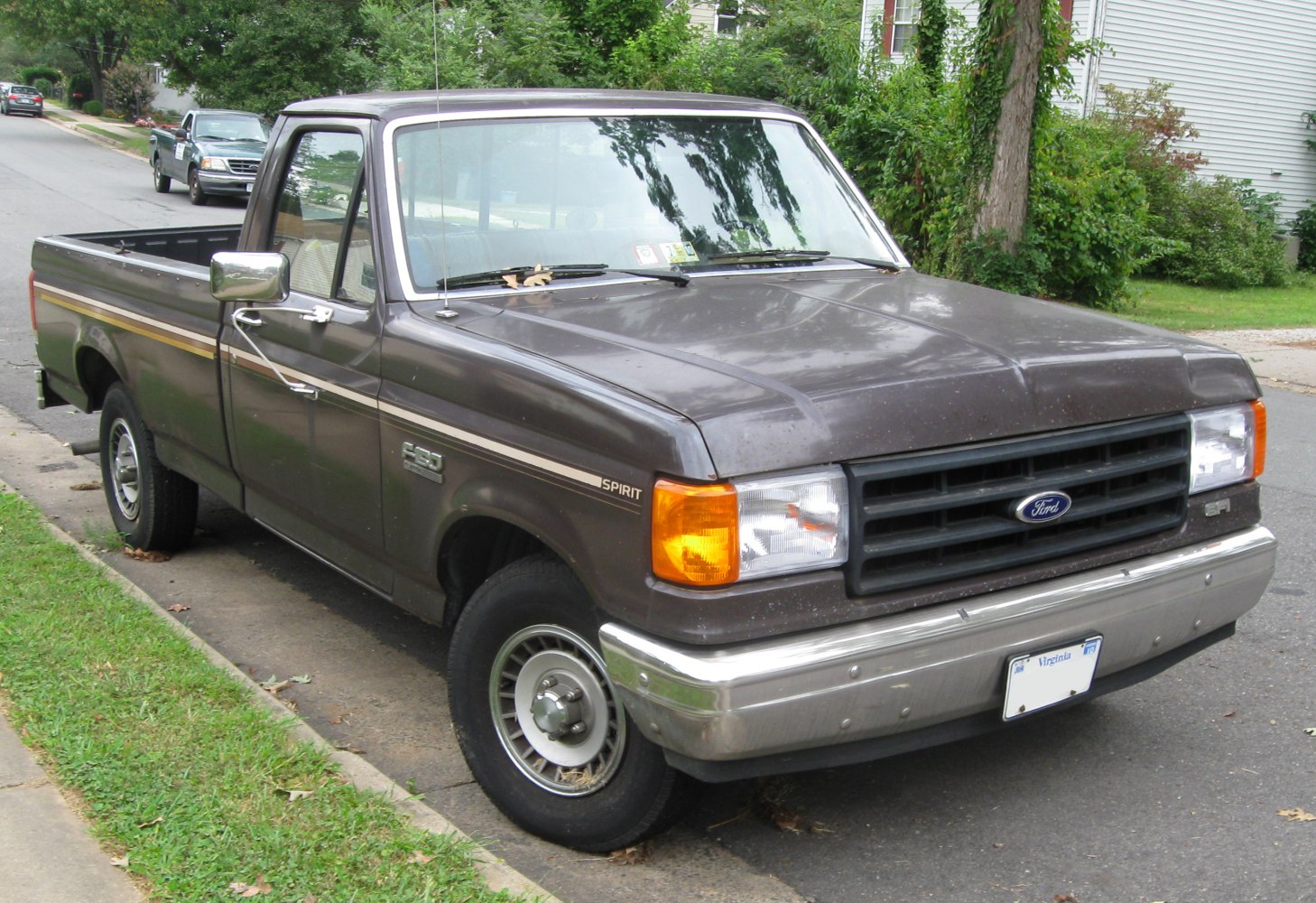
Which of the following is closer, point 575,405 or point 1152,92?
point 575,405

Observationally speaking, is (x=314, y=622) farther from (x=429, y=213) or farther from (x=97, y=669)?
(x=429, y=213)

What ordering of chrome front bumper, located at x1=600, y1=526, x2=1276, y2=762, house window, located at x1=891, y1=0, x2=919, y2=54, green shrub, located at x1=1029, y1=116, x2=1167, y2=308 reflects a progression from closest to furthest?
chrome front bumper, located at x1=600, y1=526, x2=1276, y2=762, green shrub, located at x1=1029, y1=116, x2=1167, y2=308, house window, located at x1=891, y1=0, x2=919, y2=54

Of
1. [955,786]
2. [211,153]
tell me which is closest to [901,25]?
[211,153]

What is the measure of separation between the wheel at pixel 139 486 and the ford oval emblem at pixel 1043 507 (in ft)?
13.1

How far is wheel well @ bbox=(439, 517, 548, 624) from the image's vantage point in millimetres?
3732

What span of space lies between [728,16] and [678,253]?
2971 cm

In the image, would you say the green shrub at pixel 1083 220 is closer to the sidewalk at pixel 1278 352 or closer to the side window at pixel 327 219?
the sidewalk at pixel 1278 352

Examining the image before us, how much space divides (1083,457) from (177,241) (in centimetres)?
526

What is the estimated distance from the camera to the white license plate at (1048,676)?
3.31 metres

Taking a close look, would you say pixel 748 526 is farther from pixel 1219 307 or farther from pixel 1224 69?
pixel 1224 69

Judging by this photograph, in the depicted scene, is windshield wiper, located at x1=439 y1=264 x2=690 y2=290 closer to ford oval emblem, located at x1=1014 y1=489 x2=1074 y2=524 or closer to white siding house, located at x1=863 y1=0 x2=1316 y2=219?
ford oval emblem, located at x1=1014 y1=489 x2=1074 y2=524

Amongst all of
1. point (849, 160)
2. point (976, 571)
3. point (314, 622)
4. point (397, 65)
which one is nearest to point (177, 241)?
point (314, 622)

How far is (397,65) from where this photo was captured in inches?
942

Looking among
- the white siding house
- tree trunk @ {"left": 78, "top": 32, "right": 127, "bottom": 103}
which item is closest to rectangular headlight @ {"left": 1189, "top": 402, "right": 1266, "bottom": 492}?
the white siding house
